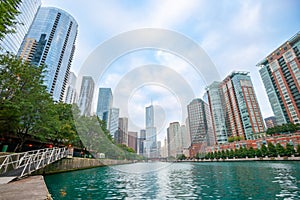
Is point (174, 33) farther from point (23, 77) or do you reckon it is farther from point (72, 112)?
point (72, 112)

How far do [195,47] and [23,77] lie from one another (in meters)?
20.1

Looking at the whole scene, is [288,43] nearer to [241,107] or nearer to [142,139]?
[241,107]

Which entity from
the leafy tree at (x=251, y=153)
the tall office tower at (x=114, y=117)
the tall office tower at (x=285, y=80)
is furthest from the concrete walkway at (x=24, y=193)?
the tall office tower at (x=285, y=80)

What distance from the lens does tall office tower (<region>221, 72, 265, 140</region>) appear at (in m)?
108

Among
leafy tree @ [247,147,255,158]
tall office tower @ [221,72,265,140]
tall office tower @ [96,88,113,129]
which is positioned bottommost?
leafy tree @ [247,147,255,158]

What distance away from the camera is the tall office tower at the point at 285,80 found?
86000 mm

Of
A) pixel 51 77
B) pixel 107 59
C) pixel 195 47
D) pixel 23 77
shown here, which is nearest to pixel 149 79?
pixel 107 59

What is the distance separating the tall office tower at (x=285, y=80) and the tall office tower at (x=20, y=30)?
123385 mm

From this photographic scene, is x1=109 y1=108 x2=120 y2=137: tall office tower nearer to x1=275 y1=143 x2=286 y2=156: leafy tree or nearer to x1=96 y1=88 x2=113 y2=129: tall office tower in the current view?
x1=96 y1=88 x2=113 y2=129: tall office tower

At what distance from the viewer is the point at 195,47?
52.5ft

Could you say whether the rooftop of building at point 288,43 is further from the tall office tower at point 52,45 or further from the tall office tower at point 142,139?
the tall office tower at point 52,45

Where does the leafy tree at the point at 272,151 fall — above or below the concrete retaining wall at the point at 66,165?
above

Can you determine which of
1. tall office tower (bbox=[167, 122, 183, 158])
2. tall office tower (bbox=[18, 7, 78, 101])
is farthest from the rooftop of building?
tall office tower (bbox=[18, 7, 78, 101])

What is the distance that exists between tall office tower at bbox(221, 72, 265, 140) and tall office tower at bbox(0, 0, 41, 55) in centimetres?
12562
